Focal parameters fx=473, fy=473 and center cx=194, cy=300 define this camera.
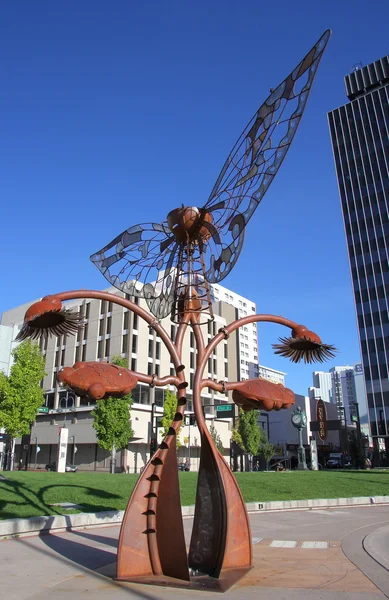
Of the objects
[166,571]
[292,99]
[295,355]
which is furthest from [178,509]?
[292,99]

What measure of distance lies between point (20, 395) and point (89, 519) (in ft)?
75.1

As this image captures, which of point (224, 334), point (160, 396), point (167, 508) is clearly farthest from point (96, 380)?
point (160, 396)

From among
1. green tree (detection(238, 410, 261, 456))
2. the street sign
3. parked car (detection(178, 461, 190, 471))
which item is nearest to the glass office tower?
green tree (detection(238, 410, 261, 456))

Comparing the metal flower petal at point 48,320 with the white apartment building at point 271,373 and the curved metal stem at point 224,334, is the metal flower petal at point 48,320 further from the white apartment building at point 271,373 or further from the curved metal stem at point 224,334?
the white apartment building at point 271,373

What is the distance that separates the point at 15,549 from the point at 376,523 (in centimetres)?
1096

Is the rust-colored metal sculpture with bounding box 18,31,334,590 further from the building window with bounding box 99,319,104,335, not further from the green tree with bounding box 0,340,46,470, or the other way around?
the building window with bounding box 99,319,104,335

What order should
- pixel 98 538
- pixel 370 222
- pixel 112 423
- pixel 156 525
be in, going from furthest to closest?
pixel 370 222
pixel 112 423
pixel 98 538
pixel 156 525

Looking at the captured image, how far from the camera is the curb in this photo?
37.3 ft

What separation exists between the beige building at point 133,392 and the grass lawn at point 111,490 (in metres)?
25.3

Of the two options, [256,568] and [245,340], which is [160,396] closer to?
[256,568]

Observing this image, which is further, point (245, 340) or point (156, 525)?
point (245, 340)

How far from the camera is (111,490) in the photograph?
59.7 ft

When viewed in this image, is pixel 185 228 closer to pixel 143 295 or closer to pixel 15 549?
pixel 143 295

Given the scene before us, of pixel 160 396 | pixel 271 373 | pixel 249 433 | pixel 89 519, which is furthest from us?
pixel 271 373
